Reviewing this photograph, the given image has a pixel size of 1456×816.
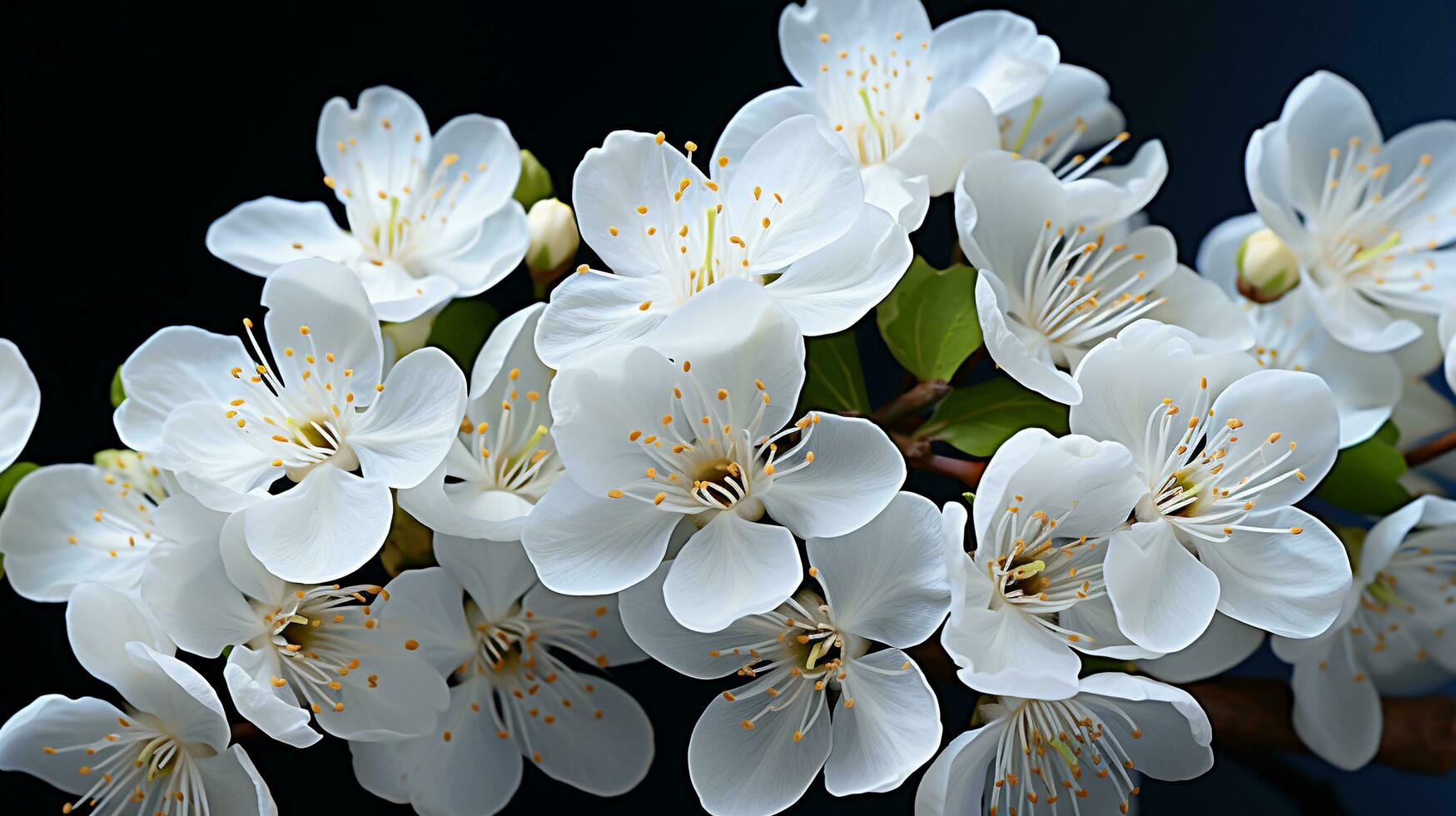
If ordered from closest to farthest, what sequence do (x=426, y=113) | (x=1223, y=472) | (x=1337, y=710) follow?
(x=1223, y=472) → (x=1337, y=710) → (x=426, y=113)

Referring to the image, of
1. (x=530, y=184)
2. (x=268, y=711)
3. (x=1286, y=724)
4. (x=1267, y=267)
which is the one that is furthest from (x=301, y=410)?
(x=1286, y=724)

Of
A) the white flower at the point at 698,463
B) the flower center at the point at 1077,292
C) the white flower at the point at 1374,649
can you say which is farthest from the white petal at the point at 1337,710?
the white flower at the point at 698,463

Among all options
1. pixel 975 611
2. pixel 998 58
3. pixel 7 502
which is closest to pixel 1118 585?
pixel 975 611

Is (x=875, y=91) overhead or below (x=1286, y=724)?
overhead

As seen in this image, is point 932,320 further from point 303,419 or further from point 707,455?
point 303,419

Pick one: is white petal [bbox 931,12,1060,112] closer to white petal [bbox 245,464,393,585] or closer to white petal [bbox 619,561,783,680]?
white petal [bbox 619,561,783,680]

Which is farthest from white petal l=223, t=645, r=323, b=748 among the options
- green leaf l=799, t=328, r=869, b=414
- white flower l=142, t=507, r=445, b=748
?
green leaf l=799, t=328, r=869, b=414
